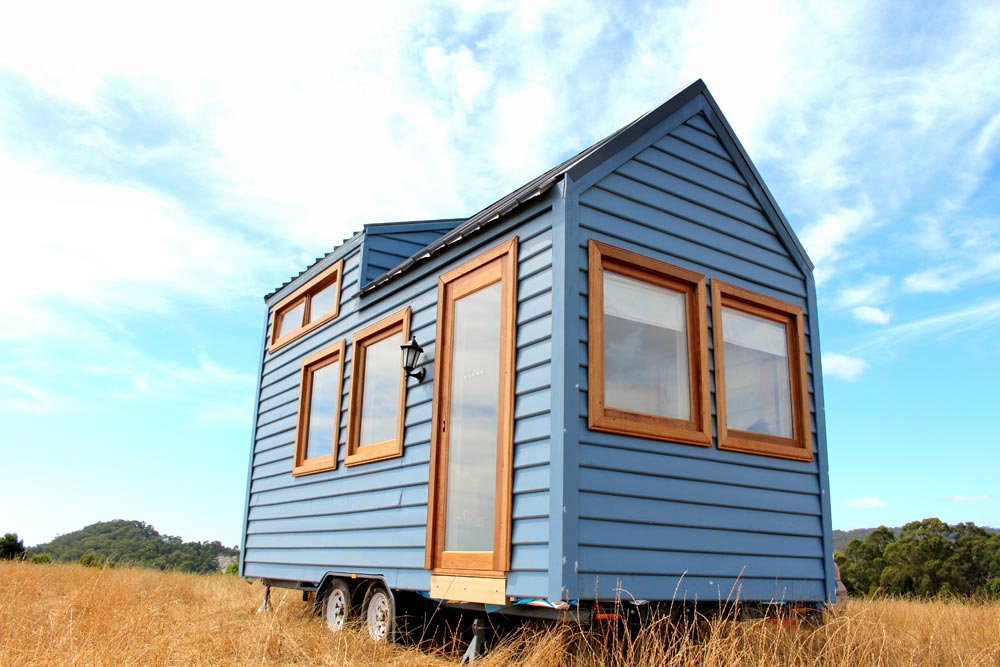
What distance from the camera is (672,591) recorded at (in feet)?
15.3

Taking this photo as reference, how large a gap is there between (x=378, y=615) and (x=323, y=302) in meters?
3.67

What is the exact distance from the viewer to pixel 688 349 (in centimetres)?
528

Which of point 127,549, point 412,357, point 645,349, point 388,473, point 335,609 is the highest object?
point 412,357

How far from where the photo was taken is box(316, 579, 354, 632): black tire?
6.58 meters

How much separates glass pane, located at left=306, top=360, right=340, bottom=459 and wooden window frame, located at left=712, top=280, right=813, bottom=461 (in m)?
3.66

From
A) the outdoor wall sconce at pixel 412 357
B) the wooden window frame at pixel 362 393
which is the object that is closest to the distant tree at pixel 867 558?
the wooden window frame at pixel 362 393

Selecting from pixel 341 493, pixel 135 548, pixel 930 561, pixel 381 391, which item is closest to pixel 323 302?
pixel 381 391

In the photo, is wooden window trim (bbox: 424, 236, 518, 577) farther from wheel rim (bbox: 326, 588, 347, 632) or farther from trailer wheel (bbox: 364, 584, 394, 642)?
wheel rim (bbox: 326, 588, 347, 632)

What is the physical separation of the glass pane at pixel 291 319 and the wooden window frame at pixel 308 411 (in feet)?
2.77

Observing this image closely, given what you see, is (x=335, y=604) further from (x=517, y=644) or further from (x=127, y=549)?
(x=127, y=549)

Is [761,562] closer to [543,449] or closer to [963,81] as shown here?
[543,449]

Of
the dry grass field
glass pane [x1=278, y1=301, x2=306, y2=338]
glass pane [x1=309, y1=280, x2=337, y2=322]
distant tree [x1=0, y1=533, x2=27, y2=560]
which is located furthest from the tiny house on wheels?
distant tree [x1=0, y1=533, x2=27, y2=560]

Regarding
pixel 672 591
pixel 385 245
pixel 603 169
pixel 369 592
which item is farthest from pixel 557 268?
pixel 385 245

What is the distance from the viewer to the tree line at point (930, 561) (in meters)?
18.6
